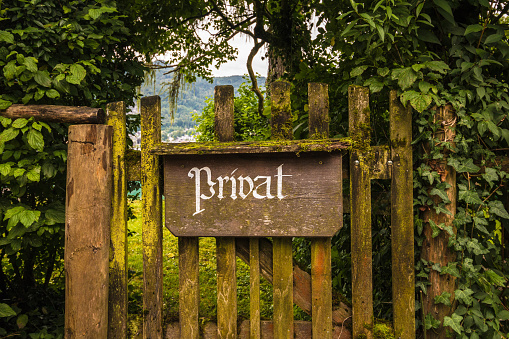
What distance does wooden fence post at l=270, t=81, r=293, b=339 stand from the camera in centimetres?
181

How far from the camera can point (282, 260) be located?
1.85 m

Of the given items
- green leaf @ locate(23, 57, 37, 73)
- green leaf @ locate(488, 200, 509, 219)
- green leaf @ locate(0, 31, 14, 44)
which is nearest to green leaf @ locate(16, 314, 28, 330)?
green leaf @ locate(23, 57, 37, 73)

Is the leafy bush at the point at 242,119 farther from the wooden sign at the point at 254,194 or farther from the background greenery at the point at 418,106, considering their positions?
the wooden sign at the point at 254,194

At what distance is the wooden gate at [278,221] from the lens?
5.77 ft

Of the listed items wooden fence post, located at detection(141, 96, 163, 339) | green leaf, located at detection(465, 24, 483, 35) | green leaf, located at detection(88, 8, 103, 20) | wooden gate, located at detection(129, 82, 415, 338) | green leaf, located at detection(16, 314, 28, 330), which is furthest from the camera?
green leaf, located at detection(16, 314, 28, 330)

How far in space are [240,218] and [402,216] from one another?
873 mm

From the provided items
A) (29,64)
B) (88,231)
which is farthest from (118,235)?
(29,64)

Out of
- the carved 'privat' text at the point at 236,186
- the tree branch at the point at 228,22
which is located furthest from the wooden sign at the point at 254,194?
the tree branch at the point at 228,22

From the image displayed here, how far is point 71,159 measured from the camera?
188 cm

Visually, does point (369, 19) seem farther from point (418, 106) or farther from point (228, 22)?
point (228, 22)

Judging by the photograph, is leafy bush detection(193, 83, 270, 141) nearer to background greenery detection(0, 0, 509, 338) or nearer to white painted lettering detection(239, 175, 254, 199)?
background greenery detection(0, 0, 509, 338)

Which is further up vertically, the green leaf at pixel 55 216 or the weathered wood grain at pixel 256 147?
the weathered wood grain at pixel 256 147

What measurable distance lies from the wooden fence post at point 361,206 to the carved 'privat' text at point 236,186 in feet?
1.30

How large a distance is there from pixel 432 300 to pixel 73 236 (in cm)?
201
